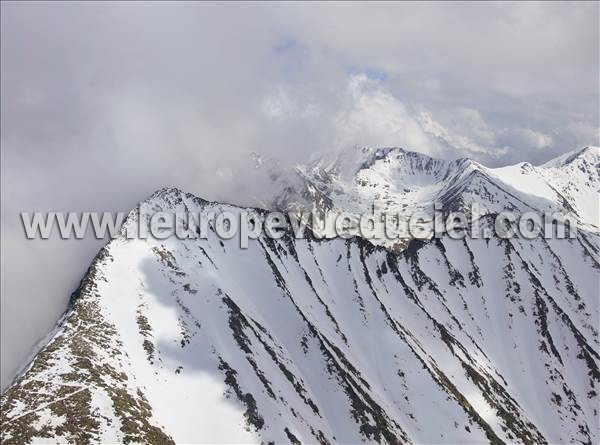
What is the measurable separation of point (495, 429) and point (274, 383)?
89.9 meters

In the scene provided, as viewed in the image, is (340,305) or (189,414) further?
(340,305)

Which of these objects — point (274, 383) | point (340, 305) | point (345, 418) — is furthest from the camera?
point (340, 305)

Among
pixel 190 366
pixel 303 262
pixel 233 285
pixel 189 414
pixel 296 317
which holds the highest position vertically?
pixel 303 262

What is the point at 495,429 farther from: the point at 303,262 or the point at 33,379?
the point at 33,379

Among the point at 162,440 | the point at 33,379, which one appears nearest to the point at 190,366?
the point at 162,440

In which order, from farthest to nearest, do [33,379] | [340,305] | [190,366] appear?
[340,305] → [190,366] → [33,379]

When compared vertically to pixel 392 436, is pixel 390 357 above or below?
above

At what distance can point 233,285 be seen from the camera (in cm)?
12562

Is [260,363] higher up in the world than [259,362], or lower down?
lower down

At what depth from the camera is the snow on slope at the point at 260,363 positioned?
179 ft

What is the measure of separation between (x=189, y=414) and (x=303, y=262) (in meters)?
106

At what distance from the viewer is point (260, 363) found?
3733 inches

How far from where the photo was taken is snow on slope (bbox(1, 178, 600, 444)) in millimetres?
54562

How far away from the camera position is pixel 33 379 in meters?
50.6
